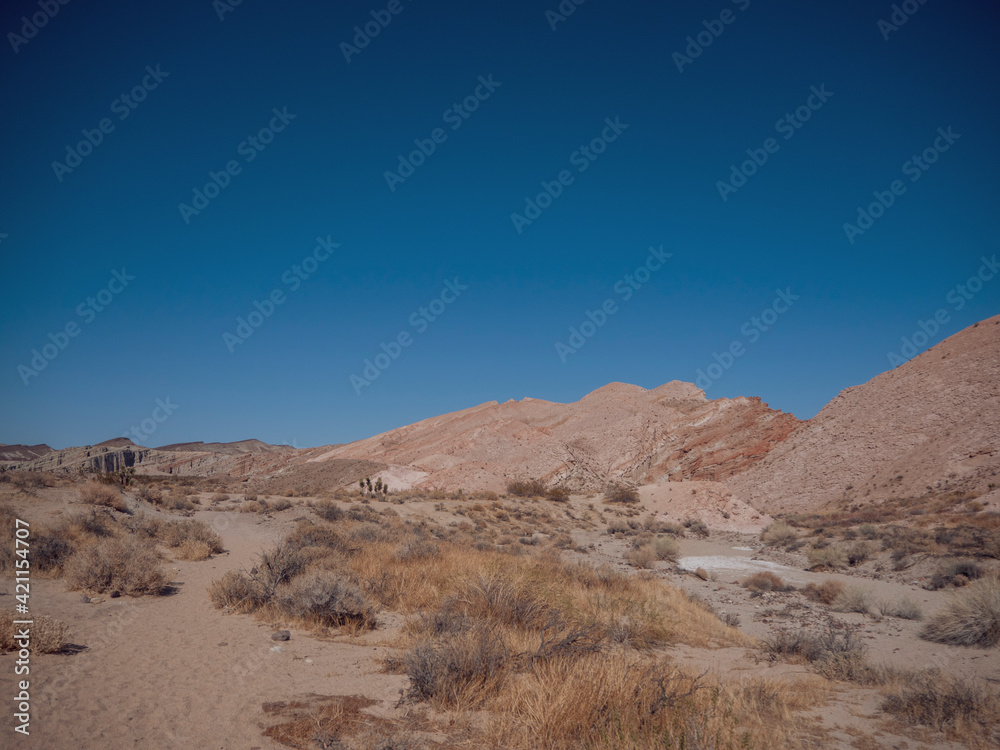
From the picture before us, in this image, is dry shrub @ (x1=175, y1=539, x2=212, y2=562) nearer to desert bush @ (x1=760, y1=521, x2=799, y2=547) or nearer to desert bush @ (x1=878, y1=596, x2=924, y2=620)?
desert bush @ (x1=878, y1=596, x2=924, y2=620)

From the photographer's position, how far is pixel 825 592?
41.1 feet

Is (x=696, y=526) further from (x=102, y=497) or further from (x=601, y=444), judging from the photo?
(x=601, y=444)

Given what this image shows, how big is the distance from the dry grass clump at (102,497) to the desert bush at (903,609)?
2157 cm

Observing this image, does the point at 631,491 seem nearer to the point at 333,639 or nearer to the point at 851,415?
the point at 851,415

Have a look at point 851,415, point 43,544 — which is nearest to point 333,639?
point 43,544

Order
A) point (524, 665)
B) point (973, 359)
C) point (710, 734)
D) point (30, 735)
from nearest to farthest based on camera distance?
point (710, 734)
point (30, 735)
point (524, 665)
point (973, 359)

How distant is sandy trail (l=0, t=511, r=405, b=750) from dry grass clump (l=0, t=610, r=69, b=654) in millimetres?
124

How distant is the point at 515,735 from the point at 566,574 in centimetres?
689

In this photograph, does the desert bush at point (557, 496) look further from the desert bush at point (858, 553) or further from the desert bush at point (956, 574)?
the desert bush at point (956, 574)

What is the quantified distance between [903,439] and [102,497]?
51.8 meters

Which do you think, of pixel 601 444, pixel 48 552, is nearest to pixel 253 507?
pixel 48 552

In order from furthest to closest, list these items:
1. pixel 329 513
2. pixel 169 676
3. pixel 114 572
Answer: pixel 329 513, pixel 114 572, pixel 169 676

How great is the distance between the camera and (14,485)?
16141 millimetres

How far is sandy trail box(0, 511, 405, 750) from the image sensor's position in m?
4.12
